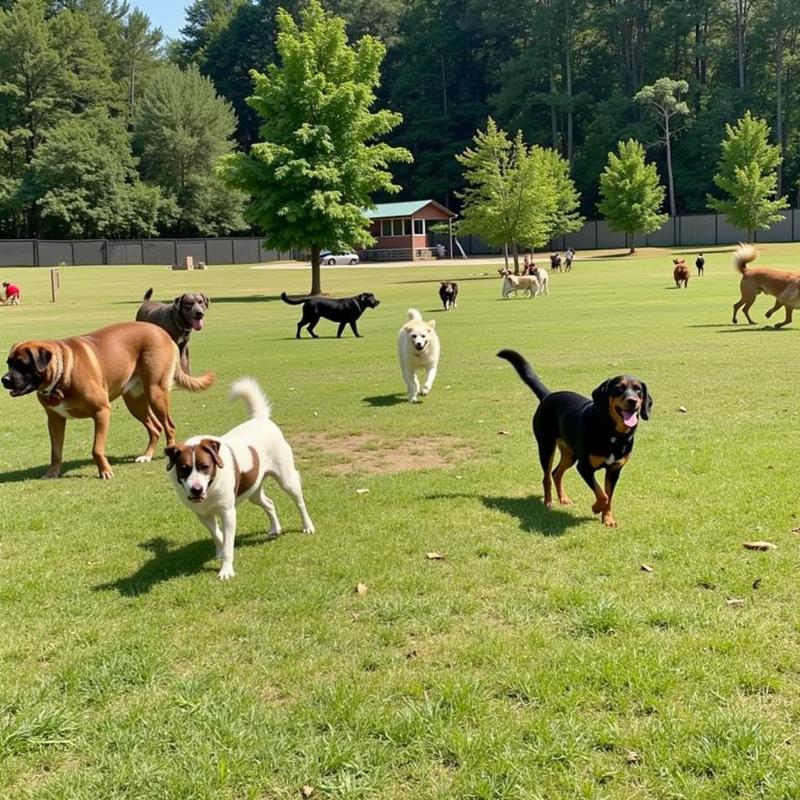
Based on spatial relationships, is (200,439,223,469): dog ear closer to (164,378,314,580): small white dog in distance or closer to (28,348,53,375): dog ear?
(164,378,314,580): small white dog in distance

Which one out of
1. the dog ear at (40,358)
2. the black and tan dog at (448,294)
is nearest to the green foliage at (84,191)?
the black and tan dog at (448,294)

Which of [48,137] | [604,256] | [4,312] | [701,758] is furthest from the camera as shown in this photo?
[48,137]

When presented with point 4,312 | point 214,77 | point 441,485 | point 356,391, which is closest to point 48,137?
point 214,77

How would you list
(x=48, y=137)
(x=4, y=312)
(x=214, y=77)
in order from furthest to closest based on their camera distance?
(x=214, y=77) → (x=48, y=137) → (x=4, y=312)

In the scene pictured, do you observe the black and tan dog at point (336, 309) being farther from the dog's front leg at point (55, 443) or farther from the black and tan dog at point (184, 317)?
the dog's front leg at point (55, 443)

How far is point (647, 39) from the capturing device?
3312 inches

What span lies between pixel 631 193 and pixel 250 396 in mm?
65949

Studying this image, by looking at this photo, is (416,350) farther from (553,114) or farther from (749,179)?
(553,114)

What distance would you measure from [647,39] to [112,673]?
310ft

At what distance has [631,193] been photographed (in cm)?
6594

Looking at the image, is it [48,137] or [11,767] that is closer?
[11,767]

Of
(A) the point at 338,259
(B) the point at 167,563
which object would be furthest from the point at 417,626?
(A) the point at 338,259

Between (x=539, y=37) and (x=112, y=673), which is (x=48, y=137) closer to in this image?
(x=539, y=37)

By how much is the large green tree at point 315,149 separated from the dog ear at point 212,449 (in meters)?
31.9
